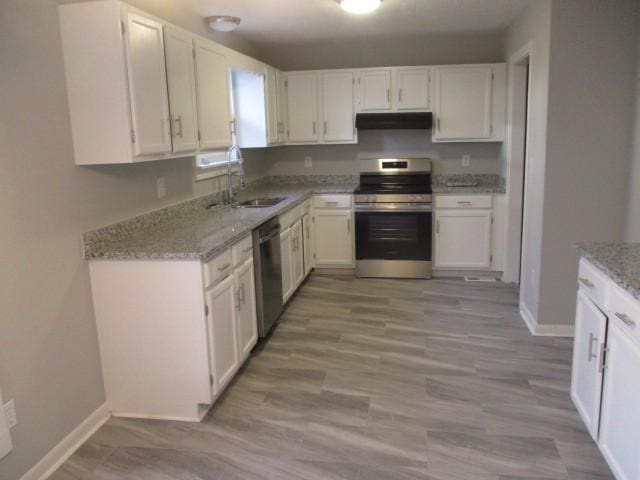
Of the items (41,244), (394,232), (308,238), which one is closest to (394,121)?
(394,232)

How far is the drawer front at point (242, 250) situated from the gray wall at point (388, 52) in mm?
3091

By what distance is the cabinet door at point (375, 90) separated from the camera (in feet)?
17.5

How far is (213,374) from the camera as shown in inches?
110

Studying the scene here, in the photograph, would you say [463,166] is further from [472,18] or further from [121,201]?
[121,201]

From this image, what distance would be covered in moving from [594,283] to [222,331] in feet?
6.21

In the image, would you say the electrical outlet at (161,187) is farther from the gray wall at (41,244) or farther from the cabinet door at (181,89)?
the gray wall at (41,244)

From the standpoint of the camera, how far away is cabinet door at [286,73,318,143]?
5492 millimetres

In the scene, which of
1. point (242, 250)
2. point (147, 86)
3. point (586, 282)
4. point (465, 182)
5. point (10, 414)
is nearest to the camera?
point (10, 414)

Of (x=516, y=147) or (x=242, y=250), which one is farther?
(x=516, y=147)

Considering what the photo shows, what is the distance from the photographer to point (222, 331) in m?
2.93

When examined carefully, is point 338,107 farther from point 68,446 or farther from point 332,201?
point 68,446

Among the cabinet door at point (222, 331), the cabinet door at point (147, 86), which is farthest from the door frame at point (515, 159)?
the cabinet door at point (147, 86)

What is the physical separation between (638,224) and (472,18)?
236 cm

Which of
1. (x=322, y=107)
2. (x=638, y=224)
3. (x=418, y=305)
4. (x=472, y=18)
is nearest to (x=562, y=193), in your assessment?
(x=638, y=224)
